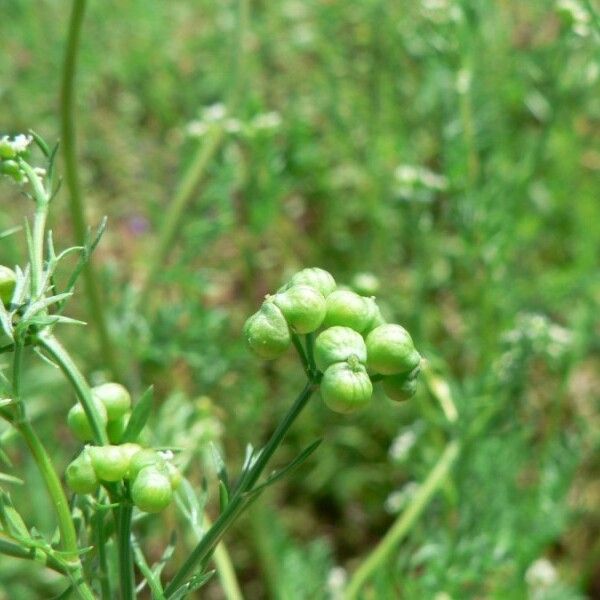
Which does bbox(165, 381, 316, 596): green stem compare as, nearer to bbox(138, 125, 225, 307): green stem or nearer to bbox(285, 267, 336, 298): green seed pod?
bbox(285, 267, 336, 298): green seed pod

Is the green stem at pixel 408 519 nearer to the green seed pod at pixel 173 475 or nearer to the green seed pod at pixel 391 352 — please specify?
the green seed pod at pixel 173 475

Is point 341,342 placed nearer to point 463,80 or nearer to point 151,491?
point 151,491

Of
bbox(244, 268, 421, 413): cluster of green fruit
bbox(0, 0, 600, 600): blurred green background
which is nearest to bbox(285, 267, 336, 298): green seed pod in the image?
bbox(244, 268, 421, 413): cluster of green fruit

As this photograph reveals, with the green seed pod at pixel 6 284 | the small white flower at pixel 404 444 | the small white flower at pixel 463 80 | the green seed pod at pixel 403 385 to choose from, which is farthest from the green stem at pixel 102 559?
the small white flower at pixel 463 80

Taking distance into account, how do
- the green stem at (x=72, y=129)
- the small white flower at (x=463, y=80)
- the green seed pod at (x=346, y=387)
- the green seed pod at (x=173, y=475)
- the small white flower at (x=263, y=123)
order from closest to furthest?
the green seed pod at (x=346, y=387) → the green seed pod at (x=173, y=475) → the green stem at (x=72, y=129) → the small white flower at (x=463, y=80) → the small white flower at (x=263, y=123)

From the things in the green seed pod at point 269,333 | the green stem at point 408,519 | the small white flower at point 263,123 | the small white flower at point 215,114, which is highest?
the green seed pod at point 269,333

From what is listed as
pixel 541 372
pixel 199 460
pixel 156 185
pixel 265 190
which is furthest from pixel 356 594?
pixel 156 185
